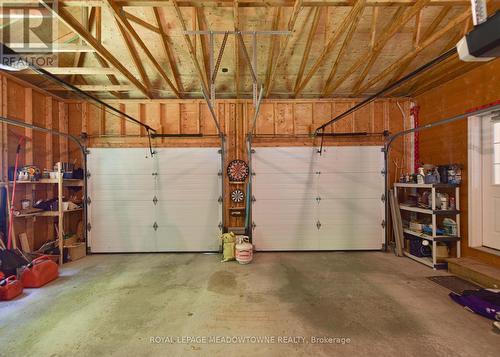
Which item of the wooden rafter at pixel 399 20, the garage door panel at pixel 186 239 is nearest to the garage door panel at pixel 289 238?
the garage door panel at pixel 186 239

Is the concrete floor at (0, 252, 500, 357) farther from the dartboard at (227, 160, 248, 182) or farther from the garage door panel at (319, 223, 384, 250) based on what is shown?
the dartboard at (227, 160, 248, 182)

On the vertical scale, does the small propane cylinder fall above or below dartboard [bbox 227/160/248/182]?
below

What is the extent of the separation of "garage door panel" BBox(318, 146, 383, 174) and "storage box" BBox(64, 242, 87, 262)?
5158 millimetres

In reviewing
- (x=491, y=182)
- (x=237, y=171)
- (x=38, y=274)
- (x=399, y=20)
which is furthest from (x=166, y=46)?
(x=491, y=182)

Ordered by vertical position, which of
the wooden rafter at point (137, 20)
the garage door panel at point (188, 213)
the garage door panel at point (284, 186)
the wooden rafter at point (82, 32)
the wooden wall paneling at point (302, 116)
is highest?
the wooden rafter at point (137, 20)

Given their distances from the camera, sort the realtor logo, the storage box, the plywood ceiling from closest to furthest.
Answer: the plywood ceiling → the realtor logo → the storage box

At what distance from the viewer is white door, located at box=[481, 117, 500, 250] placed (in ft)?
10.5

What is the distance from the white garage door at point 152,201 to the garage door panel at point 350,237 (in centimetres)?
233

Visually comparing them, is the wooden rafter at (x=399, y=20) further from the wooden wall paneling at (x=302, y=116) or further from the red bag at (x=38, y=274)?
the red bag at (x=38, y=274)

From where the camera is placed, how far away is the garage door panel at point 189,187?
174 inches

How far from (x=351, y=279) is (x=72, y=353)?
134 inches

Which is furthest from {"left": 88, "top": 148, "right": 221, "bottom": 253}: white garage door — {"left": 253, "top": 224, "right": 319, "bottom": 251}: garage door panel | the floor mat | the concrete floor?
the floor mat

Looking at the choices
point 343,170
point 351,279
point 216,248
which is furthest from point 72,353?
point 343,170

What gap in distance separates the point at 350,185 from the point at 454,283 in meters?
2.15
